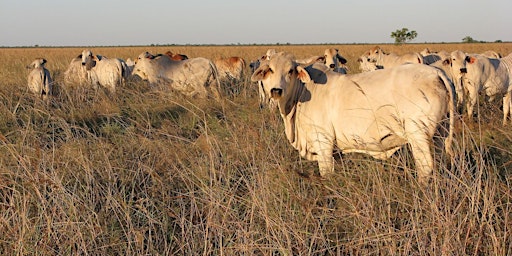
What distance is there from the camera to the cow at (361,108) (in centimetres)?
465

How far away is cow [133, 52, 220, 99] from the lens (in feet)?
40.6

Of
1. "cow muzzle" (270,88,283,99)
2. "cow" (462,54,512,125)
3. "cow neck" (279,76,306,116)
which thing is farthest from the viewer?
"cow" (462,54,512,125)


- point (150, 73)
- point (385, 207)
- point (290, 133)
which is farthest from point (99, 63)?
point (385, 207)

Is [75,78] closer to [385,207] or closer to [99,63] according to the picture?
[99,63]

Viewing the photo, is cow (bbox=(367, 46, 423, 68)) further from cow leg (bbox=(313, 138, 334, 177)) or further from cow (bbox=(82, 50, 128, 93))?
cow leg (bbox=(313, 138, 334, 177))

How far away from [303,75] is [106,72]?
9675 millimetres

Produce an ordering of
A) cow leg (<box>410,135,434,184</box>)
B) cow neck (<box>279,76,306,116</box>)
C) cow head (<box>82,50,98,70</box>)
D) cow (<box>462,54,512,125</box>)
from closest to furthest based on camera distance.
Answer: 1. cow leg (<box>410,135,434,184</box>)
2. cow neck (<box>279,76,306,116</box>)
3. cow (<box>462,54,512,125</box>)
4. cow head (<box>82,50,98,70</box>)

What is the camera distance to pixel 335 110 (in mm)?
5285

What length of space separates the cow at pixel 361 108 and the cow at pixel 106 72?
28.3ft

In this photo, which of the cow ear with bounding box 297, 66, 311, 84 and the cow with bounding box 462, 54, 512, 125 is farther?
the cow with bounding box 462, 54, 512, 125

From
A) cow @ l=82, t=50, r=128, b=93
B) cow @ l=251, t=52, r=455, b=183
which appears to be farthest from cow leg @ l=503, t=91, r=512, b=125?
cow @ l=82, t=50, r=128, b=93

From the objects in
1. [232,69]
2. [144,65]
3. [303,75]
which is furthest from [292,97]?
[232,69]

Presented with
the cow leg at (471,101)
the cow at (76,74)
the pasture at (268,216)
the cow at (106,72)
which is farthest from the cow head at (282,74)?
the cow at (76,74)

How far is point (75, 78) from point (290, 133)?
10915mm
